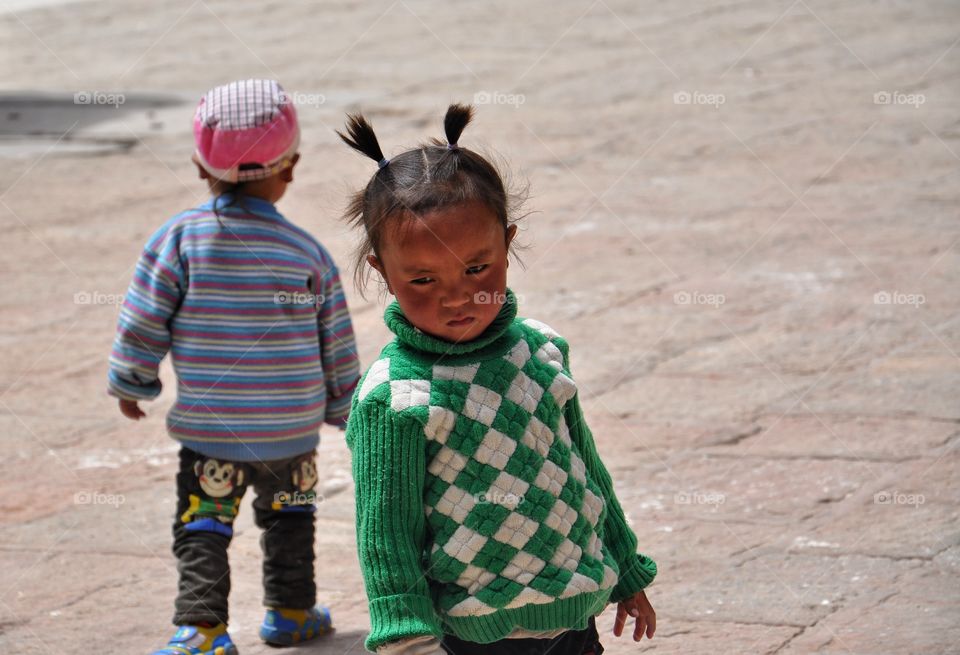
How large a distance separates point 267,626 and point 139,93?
737 cm

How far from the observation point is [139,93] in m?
9.77

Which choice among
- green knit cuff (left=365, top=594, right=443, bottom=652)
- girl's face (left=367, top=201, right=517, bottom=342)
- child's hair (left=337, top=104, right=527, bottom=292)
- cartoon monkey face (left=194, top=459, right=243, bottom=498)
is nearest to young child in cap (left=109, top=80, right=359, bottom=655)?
cartoon monkey face (left=194, top=459, right=243, bottom=498)

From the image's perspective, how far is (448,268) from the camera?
1.99 meters

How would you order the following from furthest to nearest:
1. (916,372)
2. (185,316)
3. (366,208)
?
1. (916,372)
2. (185,316)
3. (366,208)

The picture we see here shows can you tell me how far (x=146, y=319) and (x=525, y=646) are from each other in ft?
3.95

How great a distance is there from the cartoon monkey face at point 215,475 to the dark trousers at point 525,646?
936 millimetres

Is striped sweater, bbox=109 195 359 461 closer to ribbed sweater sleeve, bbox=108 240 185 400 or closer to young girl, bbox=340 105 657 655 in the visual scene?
ribbed sweater sleeve, bbox=108 240 185 400

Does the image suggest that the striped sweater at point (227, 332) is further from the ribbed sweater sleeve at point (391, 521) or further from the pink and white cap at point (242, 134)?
the ribbed sweater sleeve at point (391, 521)

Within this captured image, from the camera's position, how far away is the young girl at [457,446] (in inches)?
78.2

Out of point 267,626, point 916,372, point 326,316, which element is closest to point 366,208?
point 326,316

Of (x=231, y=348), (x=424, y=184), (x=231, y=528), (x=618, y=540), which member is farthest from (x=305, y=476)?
(x=424, y=184)

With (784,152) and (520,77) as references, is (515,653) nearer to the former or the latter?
(784,152)

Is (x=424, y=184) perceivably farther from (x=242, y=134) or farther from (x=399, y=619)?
(x=242, y=134)

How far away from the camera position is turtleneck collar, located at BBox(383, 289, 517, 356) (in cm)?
205
